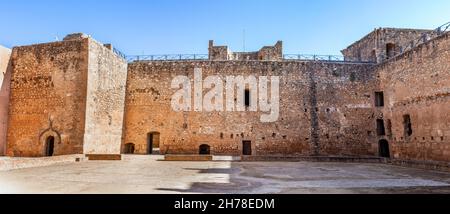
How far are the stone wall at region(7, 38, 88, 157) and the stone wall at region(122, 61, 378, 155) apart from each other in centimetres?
468

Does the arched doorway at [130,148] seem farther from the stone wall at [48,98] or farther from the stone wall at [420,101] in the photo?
the stone wall at [420,101]

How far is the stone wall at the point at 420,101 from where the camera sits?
1339 cm

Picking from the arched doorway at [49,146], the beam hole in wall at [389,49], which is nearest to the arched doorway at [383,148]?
the beam hole in wall at [389,49]

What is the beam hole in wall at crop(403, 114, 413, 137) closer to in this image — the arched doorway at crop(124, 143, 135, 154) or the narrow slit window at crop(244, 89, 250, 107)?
the narrow slit window at crop(244, 89, 250, 107)

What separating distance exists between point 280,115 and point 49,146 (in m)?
12.3

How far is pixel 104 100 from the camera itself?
54.7 feet

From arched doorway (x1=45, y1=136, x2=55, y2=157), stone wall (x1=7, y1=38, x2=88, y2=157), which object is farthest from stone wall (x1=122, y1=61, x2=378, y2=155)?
stone wall (x1=7, y1=38, x2=88, y2=157)

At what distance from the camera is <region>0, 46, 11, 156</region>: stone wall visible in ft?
51.1

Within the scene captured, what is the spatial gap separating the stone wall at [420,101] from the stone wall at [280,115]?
183cm
